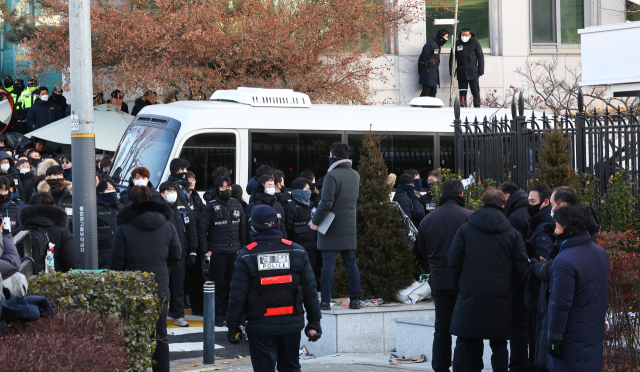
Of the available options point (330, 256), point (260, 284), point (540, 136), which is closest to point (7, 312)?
point (260, 284)

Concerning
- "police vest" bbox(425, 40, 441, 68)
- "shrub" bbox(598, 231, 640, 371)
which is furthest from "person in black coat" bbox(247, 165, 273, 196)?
"police vest" bbox(425, 40, 441, 68)

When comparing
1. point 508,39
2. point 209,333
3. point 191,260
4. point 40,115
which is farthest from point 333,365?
point 508,39

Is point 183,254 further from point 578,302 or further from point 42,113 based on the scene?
point 42,113

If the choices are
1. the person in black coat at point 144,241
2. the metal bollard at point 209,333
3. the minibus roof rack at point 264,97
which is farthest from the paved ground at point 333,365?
the minibus roof rack at point 264,97

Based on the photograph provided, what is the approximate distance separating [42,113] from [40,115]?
0.07 meters

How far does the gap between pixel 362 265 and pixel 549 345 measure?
4.14 m

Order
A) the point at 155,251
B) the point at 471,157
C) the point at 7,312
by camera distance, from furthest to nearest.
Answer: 1. the point at 471,157
2. the point at 155,251
3. the point at 7,312

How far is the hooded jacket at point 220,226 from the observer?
1046 cm

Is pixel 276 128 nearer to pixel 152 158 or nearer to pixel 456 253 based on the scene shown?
pixel 152 158

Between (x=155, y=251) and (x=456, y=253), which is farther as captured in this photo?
(x=155, y=251)

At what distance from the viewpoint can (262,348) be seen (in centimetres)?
604

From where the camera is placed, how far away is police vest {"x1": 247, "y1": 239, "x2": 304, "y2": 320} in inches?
235

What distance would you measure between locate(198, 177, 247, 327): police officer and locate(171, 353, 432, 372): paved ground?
185cm

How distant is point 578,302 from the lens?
5738mm
